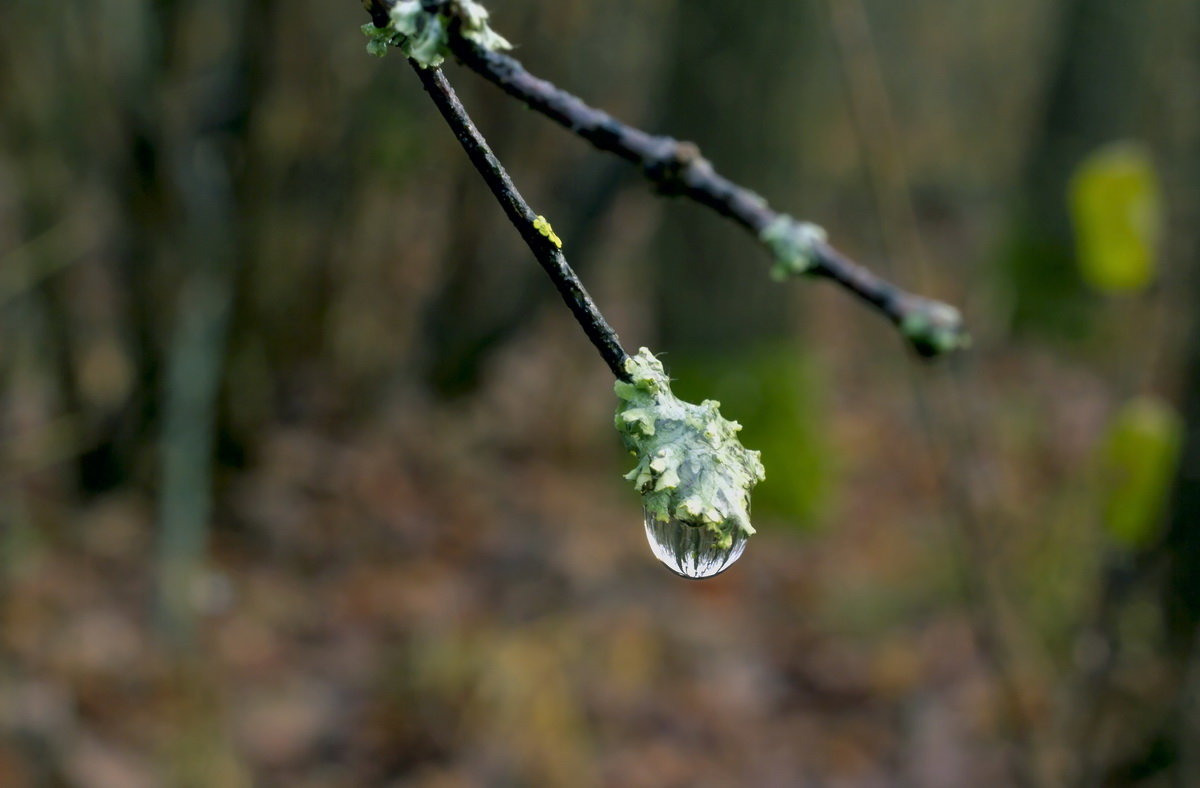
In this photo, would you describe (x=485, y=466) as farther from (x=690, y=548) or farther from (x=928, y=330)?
(x=928, y=330)

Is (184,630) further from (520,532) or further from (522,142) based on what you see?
(522,142)

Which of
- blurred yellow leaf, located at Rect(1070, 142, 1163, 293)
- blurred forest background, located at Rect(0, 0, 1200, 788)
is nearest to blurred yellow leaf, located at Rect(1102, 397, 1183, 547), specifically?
blurred forest background, located at Rect(0, 0, 1200, 788)

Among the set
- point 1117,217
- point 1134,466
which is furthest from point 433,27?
point 1134,466

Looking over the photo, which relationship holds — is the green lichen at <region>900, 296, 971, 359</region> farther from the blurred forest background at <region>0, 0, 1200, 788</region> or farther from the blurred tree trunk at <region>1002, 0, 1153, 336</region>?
the blurred tree trunk at <region>1002, 0, 1153, 336</region>

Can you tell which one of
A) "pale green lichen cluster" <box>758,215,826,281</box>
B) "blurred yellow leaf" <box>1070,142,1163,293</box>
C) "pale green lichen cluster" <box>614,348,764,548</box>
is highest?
"blurred yellow leaf" <box>1070,142,1163,293</box>

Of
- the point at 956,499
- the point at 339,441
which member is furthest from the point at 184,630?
the point at 956,499

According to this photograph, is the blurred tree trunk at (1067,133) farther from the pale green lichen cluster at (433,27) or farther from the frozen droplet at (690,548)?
the pale green lichen cluster at (433,27)

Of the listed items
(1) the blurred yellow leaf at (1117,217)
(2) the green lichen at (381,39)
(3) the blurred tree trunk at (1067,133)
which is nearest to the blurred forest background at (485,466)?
(1) the blurred yellow leaf at (1117,217)
